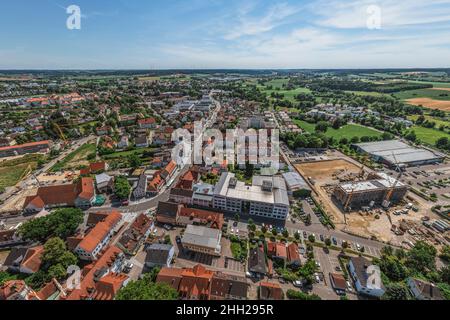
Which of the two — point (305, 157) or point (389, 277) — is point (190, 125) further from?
point (389, 277)

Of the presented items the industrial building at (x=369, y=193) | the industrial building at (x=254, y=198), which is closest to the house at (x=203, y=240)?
the industrial building at (x=254, y=198)

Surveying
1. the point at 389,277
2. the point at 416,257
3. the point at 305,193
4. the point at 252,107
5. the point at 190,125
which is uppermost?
the point at 252,107

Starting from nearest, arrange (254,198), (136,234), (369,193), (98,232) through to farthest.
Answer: (98,232) → (136,234) → (254,198) → (369,193)

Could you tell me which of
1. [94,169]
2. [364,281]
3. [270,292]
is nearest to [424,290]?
[364,281]

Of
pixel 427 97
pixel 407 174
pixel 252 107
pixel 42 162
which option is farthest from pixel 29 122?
pixel 427 97

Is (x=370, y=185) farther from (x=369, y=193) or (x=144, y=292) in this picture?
(x=144, y=292)

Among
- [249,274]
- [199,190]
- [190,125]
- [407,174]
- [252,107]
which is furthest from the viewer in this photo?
[252,107]

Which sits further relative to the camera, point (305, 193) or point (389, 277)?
point (305, 193)

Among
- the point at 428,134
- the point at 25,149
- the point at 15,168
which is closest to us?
the point at 15,168
